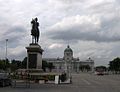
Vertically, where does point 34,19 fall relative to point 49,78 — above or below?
above

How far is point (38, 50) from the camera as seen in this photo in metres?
50.2

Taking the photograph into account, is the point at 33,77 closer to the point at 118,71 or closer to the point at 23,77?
the point at 23,77

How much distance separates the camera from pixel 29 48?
50094 mm

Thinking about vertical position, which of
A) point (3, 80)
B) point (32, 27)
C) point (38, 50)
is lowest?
point (3, 80)

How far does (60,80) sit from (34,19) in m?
11.3

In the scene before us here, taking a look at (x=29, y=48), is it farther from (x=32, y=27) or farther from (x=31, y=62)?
(x=32, y=27)

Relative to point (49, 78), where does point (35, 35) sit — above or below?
above

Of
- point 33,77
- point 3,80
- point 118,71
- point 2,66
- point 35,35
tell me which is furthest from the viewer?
point 118,71

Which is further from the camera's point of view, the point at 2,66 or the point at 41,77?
the point at 2,66

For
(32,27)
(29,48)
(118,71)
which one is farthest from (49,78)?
(118,71)

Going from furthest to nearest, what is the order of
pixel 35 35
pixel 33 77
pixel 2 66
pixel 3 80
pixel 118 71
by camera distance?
pixel 118 71
pixel 2 66
pixel 35 35
pixel 33 77
pixel 3 80

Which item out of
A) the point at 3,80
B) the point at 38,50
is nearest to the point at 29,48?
the point at 38,50

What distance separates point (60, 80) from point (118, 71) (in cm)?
15241

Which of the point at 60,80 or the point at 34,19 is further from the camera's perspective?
the point at 34,19
